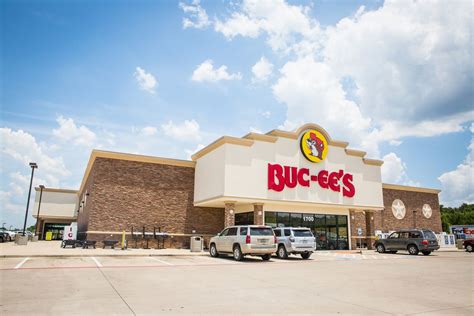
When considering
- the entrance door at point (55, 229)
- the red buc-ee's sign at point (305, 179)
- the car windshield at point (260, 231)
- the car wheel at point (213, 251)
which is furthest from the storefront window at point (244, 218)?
the entrance door at point (55, 229)

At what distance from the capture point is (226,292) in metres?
8.91

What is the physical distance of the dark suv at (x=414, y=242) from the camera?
24673 millimetres

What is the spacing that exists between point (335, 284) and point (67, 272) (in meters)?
8.82

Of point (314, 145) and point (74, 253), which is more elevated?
point (314, 145)

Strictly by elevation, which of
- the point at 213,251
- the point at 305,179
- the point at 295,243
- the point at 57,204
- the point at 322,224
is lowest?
the point at 213,251

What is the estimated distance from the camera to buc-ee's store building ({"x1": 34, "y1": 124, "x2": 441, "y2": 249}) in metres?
26.4

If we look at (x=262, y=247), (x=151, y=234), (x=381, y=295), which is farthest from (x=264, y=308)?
(x=151, y=234)

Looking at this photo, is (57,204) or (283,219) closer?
(283,219)

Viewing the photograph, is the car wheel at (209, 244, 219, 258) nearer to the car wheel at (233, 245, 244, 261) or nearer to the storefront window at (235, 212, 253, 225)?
the car wheel at (233, 245, 244, 261)

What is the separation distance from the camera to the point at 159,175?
96.0 ft

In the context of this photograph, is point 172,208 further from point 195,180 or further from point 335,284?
point 335,284

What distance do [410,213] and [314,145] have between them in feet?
72.4

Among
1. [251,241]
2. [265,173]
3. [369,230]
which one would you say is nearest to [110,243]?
[251,241]

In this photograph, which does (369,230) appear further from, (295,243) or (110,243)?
(110,243)
